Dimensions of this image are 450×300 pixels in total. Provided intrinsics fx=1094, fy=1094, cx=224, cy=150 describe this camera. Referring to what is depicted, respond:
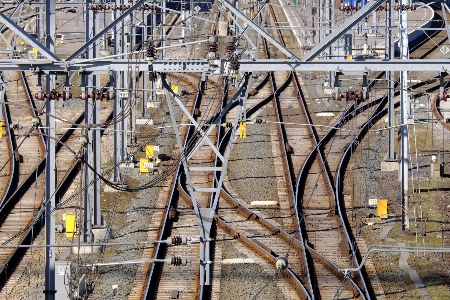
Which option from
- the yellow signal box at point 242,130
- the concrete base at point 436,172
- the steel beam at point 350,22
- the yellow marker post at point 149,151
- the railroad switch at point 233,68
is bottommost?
the concrete base at point 436,172

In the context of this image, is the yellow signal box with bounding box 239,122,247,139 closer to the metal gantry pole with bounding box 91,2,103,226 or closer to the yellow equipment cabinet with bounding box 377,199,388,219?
the yellow equipment cabinet with bounding box 377,199,388,219

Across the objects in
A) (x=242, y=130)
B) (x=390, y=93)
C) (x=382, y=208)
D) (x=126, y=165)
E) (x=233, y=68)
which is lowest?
(x=382, y=208)

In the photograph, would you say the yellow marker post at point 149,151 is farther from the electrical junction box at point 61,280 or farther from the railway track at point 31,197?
the electrical junction box at point 61,280

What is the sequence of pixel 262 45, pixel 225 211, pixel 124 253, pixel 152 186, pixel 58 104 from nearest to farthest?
pixel 124 253, pixel 225 211, pixel 152 186, pixel 58 104, pixel 262 45

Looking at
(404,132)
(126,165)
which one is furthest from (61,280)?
(126,165)

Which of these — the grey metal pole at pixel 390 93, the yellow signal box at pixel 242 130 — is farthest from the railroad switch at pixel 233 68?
the yellow signal box at pixel 242 130

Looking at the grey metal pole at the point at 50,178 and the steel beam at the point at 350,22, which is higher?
the steel beam at the point at 350,22

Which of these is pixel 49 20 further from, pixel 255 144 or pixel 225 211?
pixel 255 144

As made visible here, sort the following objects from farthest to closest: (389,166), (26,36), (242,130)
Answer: (242,130), (389,166), (26,36)

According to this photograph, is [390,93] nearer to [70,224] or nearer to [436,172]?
[436,172]

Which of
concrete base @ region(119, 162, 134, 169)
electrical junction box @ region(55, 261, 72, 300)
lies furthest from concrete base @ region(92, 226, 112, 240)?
concrete base @ region(119, 162, 134, 169)

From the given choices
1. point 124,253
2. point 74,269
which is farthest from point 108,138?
point 74,269
